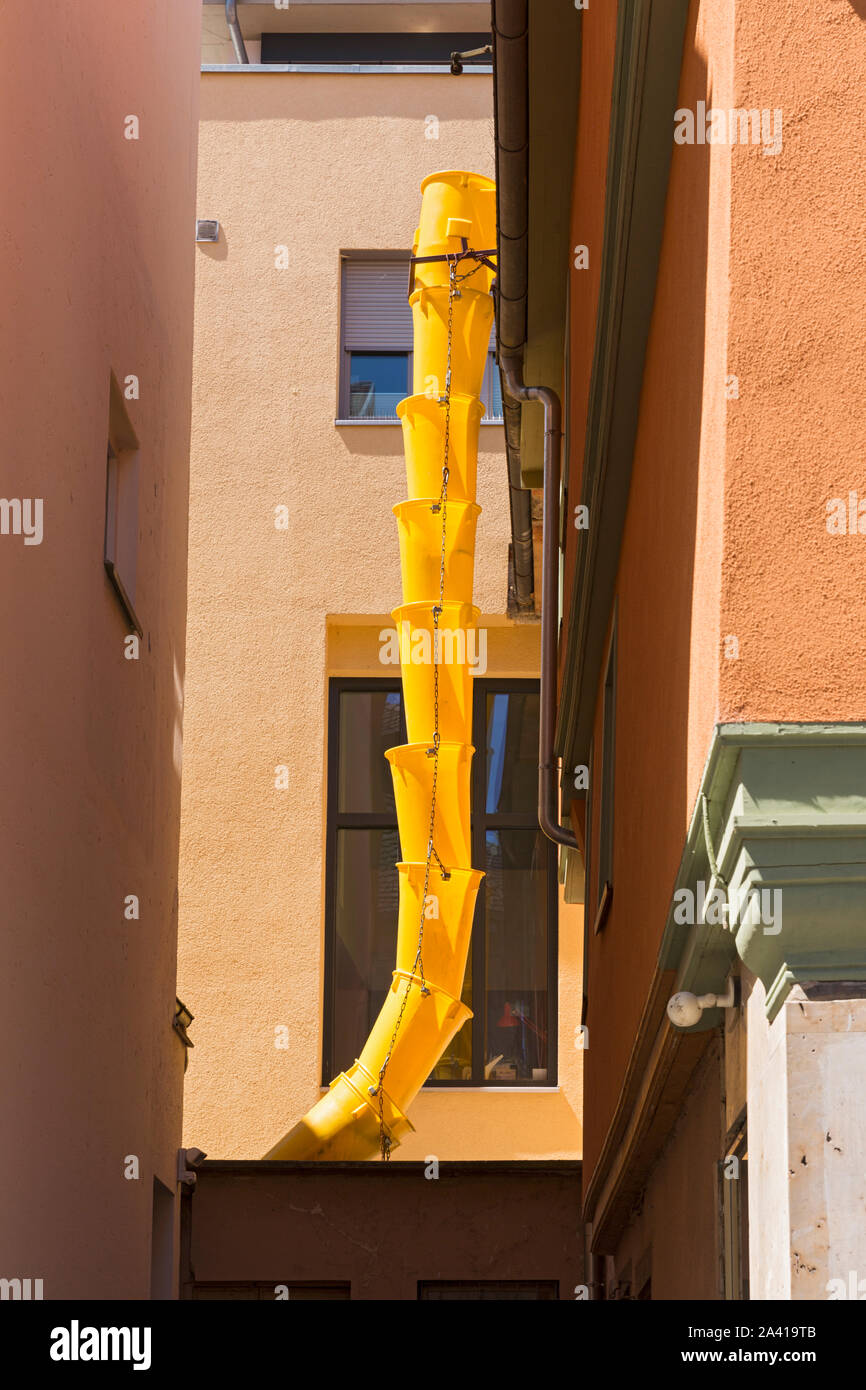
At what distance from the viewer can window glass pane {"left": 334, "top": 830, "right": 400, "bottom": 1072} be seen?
1548cm

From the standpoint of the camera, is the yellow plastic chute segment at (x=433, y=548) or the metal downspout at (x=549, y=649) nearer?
the metal downspout at (x=549, y=649)

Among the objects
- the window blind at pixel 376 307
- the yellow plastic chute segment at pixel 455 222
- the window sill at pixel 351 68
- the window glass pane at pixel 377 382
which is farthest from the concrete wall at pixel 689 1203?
the window sill at pixel 351 68

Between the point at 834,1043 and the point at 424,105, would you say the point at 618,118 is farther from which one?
the point at 424,105

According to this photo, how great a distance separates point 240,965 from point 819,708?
36.8ft

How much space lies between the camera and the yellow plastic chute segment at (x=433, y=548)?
1380cm

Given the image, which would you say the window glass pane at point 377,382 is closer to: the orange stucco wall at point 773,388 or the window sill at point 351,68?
the window sill at point 351,68

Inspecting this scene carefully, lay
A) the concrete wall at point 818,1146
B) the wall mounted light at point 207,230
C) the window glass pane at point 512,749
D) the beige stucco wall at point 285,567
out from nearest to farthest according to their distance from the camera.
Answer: the concrete wall at point 818,1146
the beige stucco wall at point 285,567
the window glass pane at point 512,749
the wall mounted light at point 207,230

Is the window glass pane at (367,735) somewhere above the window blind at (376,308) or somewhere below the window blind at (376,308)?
below

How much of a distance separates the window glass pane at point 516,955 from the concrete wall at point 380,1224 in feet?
10.4

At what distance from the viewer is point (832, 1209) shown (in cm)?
392

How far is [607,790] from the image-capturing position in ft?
28.7

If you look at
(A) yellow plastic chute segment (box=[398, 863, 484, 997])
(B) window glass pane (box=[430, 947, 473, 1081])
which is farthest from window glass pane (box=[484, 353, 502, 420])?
(A) yellow plastic chute segment (box=[398, 863, 484, 997])

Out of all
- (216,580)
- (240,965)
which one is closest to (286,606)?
(216,580)

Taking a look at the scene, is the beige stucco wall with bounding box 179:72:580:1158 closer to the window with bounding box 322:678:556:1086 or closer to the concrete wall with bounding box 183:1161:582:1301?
the window with bounding box 322:678:556:1086
